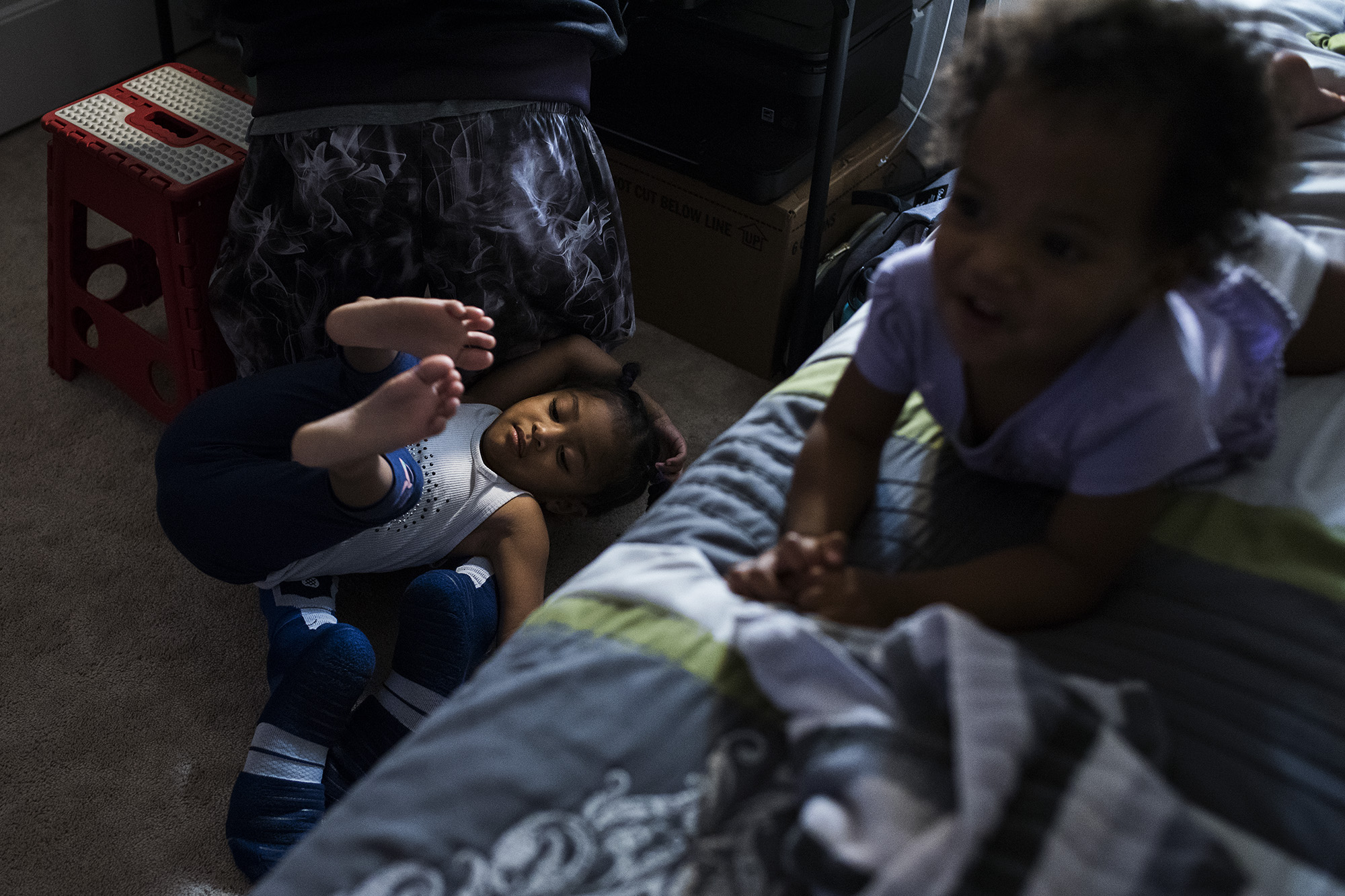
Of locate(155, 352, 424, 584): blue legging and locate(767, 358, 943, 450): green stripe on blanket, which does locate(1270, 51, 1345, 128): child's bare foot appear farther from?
locate(155, 352, 424, 584): blue legging

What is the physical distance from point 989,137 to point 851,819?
452 mm

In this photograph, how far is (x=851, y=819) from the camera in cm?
60

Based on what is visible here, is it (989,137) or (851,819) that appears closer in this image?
(851,819)

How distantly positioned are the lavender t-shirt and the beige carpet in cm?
71

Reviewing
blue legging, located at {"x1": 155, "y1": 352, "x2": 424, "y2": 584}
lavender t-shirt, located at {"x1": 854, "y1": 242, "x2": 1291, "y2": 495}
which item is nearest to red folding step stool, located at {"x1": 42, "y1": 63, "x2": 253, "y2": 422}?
blue legging, located at {"x1": 155, "y1": 352, "x2": 424, "y2": 584}

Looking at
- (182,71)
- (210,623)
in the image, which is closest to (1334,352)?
(210,623)

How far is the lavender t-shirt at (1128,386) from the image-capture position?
2.51 ft

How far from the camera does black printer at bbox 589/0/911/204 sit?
62.8 inches

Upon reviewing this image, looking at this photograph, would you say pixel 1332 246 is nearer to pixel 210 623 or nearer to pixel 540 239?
pixel 540 239

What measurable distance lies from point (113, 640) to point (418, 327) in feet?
1.91

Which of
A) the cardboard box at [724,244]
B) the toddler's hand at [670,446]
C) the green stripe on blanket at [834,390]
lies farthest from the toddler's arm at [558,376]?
the green stripe on blanket at [834,390]

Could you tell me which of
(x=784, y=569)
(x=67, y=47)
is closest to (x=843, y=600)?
(x=784, y=569)

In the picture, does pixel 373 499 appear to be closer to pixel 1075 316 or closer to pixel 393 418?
pixel 393 418

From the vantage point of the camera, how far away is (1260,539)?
2.69 ft
